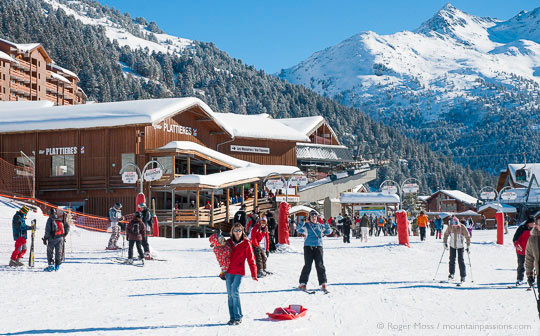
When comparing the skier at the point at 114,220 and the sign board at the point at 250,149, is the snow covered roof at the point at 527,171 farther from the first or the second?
the skier at the point at 114,220

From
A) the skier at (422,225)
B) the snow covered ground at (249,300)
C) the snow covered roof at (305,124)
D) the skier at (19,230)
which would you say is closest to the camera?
the snow covered ground at (249,300)

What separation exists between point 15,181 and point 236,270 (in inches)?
958

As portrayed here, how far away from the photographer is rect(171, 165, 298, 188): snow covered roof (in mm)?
32156

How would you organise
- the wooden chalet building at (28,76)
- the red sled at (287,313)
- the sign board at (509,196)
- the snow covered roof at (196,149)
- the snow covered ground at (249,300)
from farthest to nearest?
the wooden chalet building at (28,76) < the sign board at (509,196) < the snow covered roof at (196,149) < the red sled at (287,313) < the snow covered ground at (249,300)

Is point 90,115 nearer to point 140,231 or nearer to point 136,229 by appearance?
point 140,231

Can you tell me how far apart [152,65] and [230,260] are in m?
155

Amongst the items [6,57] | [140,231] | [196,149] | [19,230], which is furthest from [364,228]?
[6,57]

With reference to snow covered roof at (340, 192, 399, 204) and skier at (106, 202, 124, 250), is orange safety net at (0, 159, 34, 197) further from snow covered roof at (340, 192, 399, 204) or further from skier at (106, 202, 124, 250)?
snow covered roof at (340, 192, 399, 204)

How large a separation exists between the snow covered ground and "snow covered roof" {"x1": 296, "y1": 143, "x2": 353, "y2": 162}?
3777 centimetres

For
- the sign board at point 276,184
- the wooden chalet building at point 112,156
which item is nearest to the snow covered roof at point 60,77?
the wooden chalet building at point 112,156

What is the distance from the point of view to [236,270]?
9359 mm

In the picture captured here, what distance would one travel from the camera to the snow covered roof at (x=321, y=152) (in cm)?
5706

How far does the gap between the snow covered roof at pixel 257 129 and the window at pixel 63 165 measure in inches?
523

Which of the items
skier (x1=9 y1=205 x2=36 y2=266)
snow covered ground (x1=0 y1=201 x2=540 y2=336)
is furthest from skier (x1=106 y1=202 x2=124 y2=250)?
skier (x1=9 y1=205 x2=36 y2=266)
